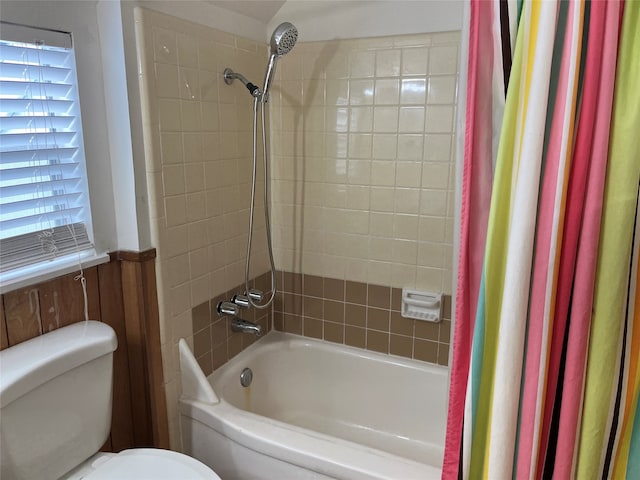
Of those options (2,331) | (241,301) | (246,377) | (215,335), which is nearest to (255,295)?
(241,301)

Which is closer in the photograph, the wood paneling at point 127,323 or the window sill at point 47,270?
the window sill at point 47,270

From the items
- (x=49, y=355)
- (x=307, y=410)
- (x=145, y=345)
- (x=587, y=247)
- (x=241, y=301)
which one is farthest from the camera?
(x=307, y=410)

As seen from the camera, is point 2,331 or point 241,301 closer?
point 2,331

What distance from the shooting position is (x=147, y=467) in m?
1.38

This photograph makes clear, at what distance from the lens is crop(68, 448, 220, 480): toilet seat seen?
135 cm

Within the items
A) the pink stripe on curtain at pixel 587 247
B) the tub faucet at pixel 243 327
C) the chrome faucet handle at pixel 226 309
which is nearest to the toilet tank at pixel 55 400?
the chrome faucet handle at pixel 226 309

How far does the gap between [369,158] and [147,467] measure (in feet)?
4.38

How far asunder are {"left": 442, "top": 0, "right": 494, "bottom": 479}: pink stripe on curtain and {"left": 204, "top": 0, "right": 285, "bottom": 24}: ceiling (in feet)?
3.72

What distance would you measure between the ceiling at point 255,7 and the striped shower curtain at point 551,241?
113 centimetres

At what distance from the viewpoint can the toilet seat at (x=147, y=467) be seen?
4.42 ft

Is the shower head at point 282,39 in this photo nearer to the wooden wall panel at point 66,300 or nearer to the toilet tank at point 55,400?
the wooden wall panel at point 66,300

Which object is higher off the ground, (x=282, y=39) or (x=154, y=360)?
(x=282, y=39)

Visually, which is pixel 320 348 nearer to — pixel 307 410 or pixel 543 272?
pixel 307 410

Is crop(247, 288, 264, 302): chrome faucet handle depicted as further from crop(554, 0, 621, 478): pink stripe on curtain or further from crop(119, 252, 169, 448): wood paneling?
crop(554, 0, 621, 478): pink stripe on curtain
